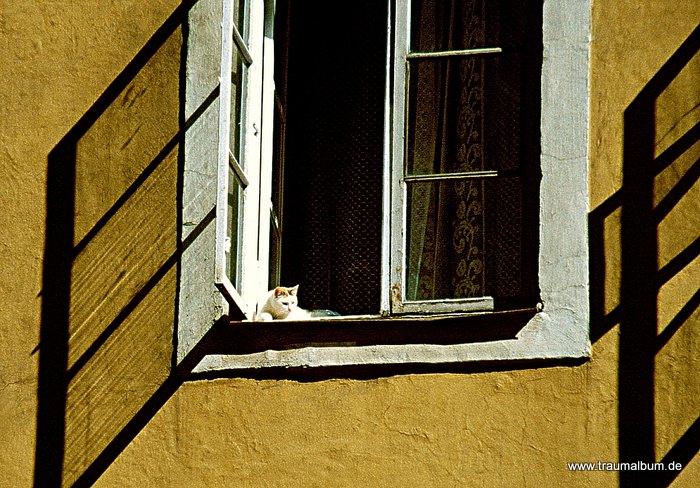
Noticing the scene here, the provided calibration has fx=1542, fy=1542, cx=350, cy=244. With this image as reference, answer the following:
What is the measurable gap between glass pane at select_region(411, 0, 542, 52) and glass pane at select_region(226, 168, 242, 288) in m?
0.88

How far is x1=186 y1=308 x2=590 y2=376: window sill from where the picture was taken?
17.3 feet

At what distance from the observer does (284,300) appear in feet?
19.2

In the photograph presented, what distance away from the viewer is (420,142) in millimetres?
5738

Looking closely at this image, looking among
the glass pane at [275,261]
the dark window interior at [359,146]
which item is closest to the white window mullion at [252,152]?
the glass pane at [275,261]

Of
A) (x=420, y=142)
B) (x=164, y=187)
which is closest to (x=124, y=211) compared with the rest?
(x=164, y=187)

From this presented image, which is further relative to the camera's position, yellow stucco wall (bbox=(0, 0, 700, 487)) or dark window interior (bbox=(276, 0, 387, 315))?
dark window interior (bbox=(276, 0, 387, 315))

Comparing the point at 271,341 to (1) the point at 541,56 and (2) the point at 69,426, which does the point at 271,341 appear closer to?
(2) the point at 69,426

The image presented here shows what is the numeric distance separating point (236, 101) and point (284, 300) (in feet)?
2.54

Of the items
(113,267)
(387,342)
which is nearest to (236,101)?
(113,267)

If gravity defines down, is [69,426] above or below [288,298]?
below

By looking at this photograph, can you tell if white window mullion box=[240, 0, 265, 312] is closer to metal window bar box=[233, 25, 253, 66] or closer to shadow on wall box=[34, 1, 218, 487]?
metal window bar box=[233, 25, 253, 66]

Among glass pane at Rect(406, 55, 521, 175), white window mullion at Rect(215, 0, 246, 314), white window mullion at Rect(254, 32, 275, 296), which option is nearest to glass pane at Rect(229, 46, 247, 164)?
white window mullion at Rect(254, 32, 275, 296)

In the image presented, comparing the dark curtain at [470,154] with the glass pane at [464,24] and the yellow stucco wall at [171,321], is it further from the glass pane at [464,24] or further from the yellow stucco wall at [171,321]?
the yellow stucco wall at [171,321]

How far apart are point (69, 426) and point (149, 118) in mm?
1163
